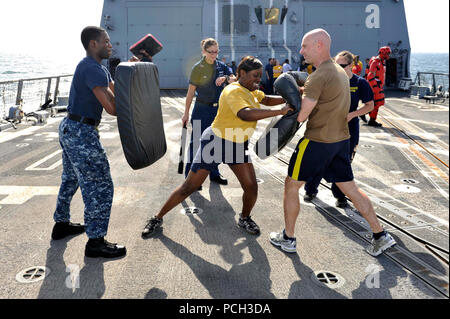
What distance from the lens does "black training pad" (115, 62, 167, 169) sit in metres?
2.94

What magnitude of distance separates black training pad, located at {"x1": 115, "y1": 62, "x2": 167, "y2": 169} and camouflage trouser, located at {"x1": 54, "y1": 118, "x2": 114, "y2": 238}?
296 mm

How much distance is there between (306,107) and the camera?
301 centimetres

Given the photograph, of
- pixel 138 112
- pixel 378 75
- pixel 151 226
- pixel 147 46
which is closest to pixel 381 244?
pixel 151 226

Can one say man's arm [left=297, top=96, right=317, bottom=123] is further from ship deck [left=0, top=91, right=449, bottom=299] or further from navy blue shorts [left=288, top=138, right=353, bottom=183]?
ship deck [left=0, top=91, right=449, bottom=299]

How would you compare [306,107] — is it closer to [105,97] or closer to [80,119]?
[105,97]

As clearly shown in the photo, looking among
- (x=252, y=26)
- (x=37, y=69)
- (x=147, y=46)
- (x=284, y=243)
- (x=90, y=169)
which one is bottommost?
(x=284, y=243)

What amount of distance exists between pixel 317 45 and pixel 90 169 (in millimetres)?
2228

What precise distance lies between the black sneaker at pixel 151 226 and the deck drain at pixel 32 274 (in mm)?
975

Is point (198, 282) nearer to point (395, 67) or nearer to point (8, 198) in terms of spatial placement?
point (8, 198)

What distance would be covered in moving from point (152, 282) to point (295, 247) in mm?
1374

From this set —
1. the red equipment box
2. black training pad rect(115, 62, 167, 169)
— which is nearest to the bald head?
black training pad rect(115, 62, 167, 169)

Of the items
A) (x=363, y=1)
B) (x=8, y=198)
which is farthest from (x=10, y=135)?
(x=363, y=1)

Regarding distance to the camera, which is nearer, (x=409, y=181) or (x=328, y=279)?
(x=328, y=279)
